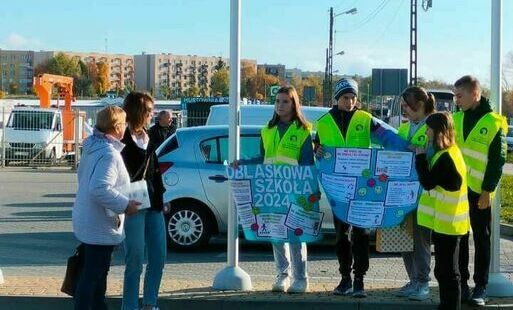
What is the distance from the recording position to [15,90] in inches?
6206

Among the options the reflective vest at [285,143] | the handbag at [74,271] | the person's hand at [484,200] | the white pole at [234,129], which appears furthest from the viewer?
the white pole at [234,129]

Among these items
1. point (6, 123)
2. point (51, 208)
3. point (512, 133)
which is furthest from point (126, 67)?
point (51, 208)

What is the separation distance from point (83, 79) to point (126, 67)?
53.3 metres

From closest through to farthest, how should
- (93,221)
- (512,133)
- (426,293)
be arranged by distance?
(93,221), (426,293), (512,133)

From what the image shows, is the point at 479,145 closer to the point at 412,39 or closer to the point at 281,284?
the point at 281,284

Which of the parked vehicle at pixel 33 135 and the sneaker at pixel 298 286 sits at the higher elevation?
the parked vehicle at pixel 33 135

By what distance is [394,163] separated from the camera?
24.5 ft

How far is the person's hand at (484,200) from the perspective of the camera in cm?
711

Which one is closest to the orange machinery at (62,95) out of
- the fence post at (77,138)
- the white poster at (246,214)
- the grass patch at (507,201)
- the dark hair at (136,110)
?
the fence post at (77,138)

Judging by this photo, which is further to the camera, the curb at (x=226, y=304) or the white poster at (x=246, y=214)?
the white poster at (x=246, y=214)

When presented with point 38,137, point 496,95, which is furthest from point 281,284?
point 38,137

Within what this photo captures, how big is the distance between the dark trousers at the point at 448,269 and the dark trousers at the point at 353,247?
790 mm

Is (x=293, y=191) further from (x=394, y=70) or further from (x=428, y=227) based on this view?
(x=394, y=70)

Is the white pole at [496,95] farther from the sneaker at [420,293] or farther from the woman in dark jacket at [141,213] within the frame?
the woman in dark jacket at [141,213]
